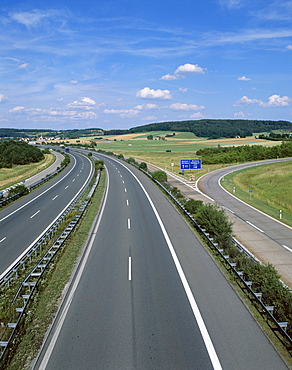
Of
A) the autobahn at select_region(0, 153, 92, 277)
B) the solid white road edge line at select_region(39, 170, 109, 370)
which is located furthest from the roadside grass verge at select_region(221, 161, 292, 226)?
the autobahn at select_region(0, 153, 92, 277)

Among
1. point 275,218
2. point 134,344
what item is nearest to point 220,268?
point 134,344

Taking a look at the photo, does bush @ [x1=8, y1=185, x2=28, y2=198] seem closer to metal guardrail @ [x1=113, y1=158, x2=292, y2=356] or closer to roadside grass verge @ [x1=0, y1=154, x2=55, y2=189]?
roadside grass verge @ [x1=0, y1=154, x2=55, y2=189]

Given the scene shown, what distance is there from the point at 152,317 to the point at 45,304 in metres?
4.06

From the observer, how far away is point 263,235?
23500 mm

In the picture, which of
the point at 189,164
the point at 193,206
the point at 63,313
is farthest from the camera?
the point at 189,164

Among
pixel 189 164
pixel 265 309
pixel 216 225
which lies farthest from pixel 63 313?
pixel 189 164

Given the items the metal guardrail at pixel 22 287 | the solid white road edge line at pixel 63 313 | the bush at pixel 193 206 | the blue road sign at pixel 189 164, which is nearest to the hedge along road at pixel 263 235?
the bush at pixel 193 206

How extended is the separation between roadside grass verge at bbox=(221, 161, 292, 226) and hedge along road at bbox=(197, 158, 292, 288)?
5.37 feet

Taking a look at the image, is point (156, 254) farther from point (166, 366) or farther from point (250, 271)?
point (166, 366)

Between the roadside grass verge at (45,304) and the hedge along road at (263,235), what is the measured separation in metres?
10.5

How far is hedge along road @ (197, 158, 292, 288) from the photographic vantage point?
18.0 meters

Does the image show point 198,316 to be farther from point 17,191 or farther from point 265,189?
point 265,189

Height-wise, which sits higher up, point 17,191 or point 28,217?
point 17,191

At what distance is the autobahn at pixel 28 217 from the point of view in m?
18.8
